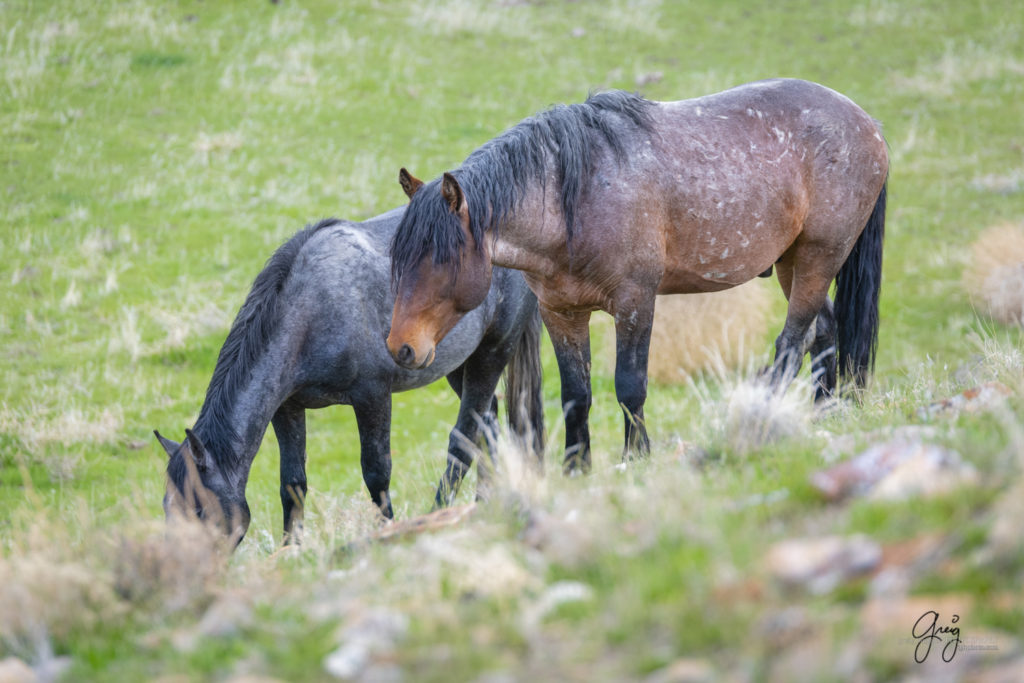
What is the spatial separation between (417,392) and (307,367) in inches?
203

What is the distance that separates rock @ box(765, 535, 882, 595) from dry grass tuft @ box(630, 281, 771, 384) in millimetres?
8913

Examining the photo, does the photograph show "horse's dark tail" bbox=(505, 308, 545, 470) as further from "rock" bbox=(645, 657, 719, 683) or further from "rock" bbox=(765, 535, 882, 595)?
"rock" bbox=(645, 657, 719, 683)

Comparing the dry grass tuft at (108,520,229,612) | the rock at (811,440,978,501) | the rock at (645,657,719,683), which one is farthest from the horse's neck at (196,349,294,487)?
the rock at (645,657,719,683)

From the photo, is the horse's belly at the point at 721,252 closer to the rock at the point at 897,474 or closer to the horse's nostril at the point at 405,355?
the horse's nostril at the point at 405,355

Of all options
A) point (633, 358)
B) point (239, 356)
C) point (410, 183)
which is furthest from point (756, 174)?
point (239, 356)

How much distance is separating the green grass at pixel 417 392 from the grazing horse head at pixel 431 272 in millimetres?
1046

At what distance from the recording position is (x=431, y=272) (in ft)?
15.9

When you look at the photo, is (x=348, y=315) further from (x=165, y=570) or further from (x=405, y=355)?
(x=165, y=570)

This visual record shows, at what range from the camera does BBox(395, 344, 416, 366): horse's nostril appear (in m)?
4.82

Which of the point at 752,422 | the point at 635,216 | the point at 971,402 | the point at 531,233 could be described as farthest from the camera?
the point at 635,216

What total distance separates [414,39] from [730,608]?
20.3 meters

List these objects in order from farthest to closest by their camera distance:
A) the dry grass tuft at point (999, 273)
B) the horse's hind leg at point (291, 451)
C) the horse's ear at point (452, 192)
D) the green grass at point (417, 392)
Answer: the dry grass tuft at point (999, 273) < the horse's hind leg at point (291, 451) < the horse's ear at point (452, 192) < the green grass at point (417, 392)

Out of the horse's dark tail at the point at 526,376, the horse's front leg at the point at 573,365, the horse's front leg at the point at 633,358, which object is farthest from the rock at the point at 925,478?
the horse's dark tail at the point at 526,376

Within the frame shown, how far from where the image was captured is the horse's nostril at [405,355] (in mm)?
4816
